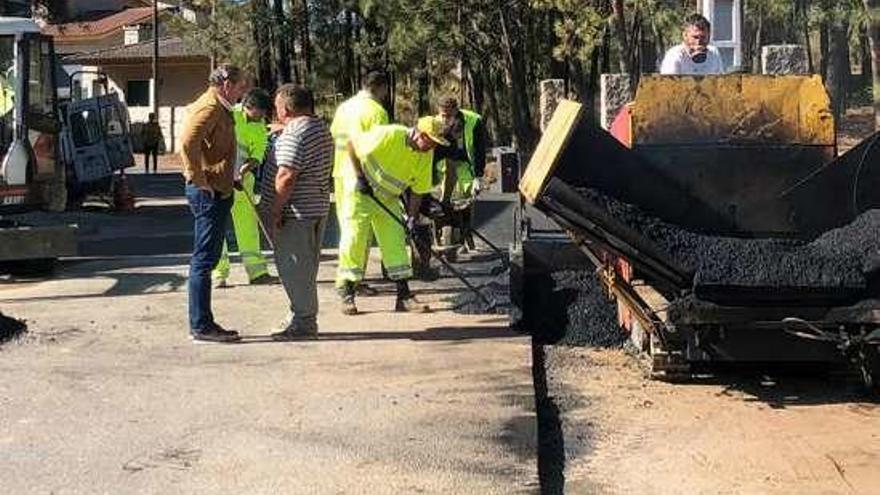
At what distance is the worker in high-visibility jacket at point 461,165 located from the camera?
40.4 feet

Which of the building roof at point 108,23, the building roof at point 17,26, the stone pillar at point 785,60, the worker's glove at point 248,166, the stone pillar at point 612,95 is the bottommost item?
the worker's glove at point 248,166

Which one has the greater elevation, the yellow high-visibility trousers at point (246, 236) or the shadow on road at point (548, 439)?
the yellow high-visibility trousers at point (246, 236)

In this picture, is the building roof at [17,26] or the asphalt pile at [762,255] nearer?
the asphalt pile at [762,255]

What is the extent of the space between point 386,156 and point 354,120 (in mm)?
395

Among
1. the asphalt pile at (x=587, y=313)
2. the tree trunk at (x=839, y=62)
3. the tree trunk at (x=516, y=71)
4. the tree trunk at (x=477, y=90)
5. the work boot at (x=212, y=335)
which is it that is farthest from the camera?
the tree trunk at (x=839, y=62)

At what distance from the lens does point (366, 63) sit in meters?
37.4

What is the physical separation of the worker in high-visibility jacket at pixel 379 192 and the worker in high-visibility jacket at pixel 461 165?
331 centimetres

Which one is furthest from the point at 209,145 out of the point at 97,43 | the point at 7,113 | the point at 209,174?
the point at 97,43

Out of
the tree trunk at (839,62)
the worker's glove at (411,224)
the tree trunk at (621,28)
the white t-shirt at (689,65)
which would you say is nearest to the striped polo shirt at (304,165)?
the worker's glove at (411,224)

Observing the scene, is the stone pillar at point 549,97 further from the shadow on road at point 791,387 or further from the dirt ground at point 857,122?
the dirt ground at point 857,122

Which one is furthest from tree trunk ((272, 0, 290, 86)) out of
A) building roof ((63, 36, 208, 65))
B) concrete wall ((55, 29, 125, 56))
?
concrete wall ((55, 29, 125, 56))

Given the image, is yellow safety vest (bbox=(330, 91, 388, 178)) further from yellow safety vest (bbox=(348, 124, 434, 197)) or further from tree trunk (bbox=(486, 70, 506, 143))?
tree trunk (bbox=(486, 70, 506, 143))

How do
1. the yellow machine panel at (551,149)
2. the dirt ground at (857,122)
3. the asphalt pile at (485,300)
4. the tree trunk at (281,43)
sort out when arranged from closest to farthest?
1. the yellow machine panel at (551,149)
2. the asphalt pile at (485,300)
3. the dirt ground at (857,122)
4. the tree trunk at (281,43)

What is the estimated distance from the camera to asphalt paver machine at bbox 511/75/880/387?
6449 millimetres
